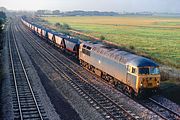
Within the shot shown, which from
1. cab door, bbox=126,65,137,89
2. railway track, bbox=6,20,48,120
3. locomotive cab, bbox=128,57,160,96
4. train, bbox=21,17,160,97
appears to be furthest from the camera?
cab door, bbox=126,65,137,89

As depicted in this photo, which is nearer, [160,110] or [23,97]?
[160,110]

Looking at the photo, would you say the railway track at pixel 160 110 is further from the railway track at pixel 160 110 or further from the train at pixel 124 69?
the train at pixel 124 69

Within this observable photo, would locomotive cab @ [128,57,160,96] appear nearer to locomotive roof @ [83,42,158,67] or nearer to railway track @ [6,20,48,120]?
locomotive roof @ [83,42,158,67]

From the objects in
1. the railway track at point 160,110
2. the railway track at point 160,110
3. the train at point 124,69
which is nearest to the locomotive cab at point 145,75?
the train at point 124,69

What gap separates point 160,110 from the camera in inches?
918

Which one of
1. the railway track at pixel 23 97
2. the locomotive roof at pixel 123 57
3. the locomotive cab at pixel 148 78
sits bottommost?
the railway track at pixel 23 97

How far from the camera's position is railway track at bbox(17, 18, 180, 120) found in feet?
72.3

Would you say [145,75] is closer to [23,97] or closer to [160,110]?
[160,110]

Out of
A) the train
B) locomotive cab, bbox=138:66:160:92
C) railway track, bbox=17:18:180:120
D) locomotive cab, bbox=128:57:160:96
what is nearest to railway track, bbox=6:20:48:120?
the train

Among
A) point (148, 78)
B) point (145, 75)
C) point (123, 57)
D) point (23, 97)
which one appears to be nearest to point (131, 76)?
point (145, 75)

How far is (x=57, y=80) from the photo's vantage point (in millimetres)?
33219

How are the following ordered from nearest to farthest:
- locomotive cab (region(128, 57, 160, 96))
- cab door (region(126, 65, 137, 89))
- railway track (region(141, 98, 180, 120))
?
railway track (region(141, 98, 180, 120)) → locomotive cab (region(128, 57, 160, 96)) → cab door (region(126, 65, 137, 89))

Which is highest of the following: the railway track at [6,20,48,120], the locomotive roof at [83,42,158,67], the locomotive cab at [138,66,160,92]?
the locomotive roof at [83,42,158,67]

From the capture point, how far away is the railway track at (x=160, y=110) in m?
22.0
